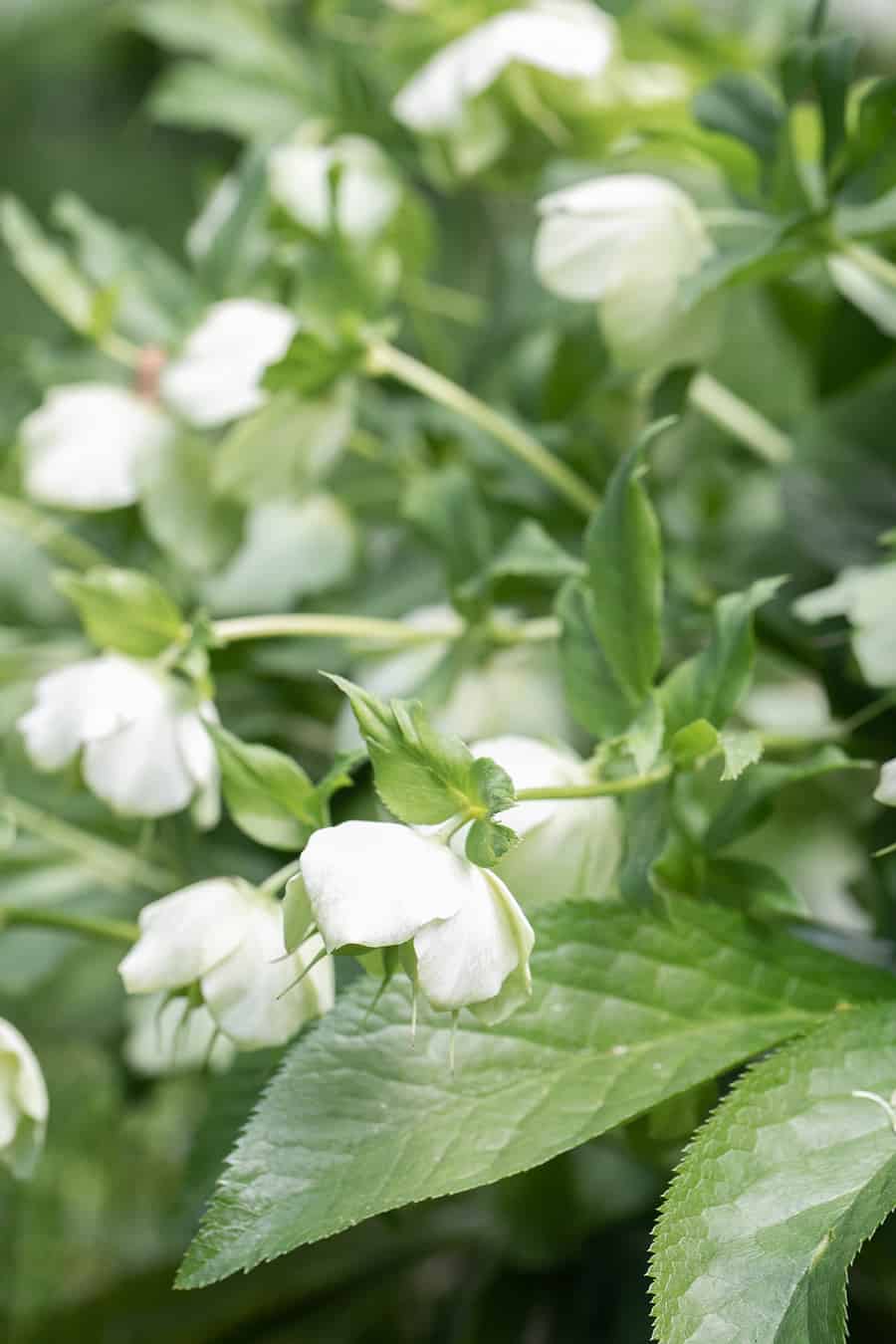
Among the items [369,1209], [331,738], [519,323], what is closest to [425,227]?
[519,323]

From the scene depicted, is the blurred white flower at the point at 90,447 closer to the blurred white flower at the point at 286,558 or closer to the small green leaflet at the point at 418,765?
the blurred white flower at the point at 286,558

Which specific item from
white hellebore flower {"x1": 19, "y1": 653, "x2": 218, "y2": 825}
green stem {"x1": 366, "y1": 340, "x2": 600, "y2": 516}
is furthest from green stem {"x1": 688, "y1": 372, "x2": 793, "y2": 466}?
white hellebore flower {"x1": 19, "y1": 653, "x2": 218, "y2": 825}

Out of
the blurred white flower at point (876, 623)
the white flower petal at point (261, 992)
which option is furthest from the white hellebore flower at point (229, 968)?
the blurred white flower at point (876, 623)

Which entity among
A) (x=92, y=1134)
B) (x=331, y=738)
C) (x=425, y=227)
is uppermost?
(x=425, y=227)

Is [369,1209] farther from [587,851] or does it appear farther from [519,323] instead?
[519,323]

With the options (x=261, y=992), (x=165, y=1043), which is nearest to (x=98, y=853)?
(x=165, y=1043)

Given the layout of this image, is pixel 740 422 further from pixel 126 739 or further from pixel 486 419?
pixel 126 739
